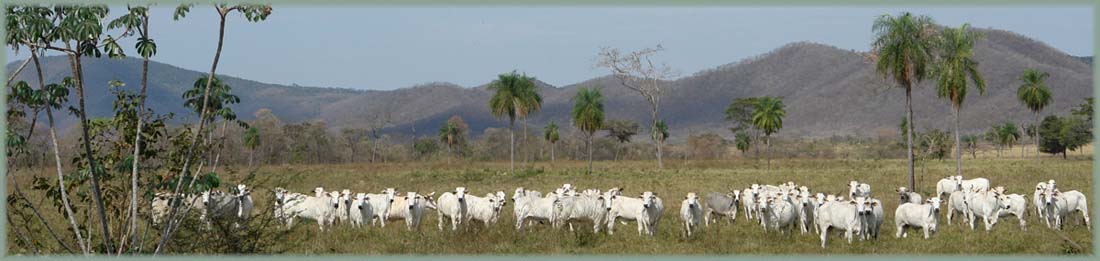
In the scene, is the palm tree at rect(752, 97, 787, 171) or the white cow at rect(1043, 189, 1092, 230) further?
the palm tree at rect(752, 97, 787, 171)

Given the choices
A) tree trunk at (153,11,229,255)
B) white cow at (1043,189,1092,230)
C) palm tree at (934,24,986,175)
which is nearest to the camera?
tree trunk at (153,11,229,255)

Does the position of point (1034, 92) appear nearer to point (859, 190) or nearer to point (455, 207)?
point (859, 190)

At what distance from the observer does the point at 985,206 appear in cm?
2056

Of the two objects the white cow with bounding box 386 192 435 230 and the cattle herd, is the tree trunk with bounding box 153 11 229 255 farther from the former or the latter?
the white cow with bounding box 386 192 435 230

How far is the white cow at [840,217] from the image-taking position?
58.0ft

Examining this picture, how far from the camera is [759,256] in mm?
15875

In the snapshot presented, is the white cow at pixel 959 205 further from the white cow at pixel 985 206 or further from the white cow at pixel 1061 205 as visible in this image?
the white cow at pixel 1061 205

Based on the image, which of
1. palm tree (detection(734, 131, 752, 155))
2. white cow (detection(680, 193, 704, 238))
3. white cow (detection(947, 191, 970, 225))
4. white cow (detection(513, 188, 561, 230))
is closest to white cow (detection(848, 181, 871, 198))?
white cow (detection(947, 191, 970, 225))

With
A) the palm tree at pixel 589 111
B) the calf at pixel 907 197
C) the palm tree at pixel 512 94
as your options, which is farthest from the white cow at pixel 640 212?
the palm tree at pixel 589 111

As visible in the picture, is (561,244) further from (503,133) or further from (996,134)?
(503,133)

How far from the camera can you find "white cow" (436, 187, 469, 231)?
20.9 metres

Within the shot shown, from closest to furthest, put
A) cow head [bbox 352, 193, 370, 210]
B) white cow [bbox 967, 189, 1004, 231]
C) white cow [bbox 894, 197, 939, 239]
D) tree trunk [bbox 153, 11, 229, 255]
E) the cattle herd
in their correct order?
tree trunk [bbox 153, 11, 229, 255] → the cattle herd → white cow [bbox 894, 197, 939, 239] → white cow [bbox 967, 189, 1004, 231] → cow head [bbox 352, 193, 370, 210]

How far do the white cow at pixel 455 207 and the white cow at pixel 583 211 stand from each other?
2120 millimetres

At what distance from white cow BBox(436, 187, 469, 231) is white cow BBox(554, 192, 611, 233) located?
2.12 m
